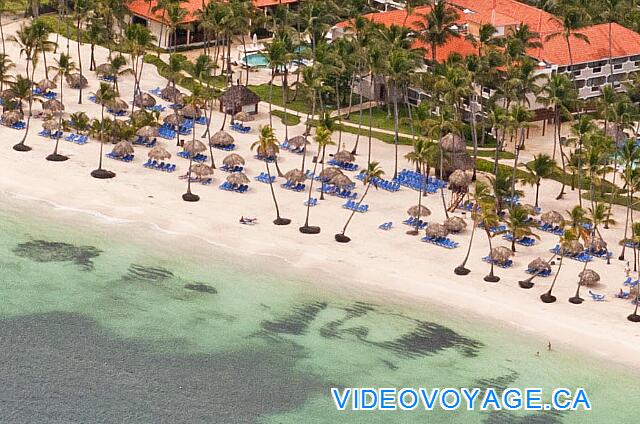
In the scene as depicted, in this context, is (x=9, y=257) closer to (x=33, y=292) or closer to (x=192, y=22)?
(x=33, y=292)

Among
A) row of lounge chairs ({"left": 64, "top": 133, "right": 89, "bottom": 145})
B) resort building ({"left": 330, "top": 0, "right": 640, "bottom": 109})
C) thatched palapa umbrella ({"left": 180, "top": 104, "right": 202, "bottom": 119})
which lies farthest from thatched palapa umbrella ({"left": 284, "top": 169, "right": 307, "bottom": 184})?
resort building ({"left": 330, "top": 0, "right": 640, "bottom": 109})

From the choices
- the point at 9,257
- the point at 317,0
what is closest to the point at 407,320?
the point at 9,257

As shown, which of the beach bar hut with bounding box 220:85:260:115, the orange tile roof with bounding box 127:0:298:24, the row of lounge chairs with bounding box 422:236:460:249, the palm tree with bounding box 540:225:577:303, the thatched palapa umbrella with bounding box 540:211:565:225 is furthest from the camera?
the orange tile roof with bounding box 127:0:298:24

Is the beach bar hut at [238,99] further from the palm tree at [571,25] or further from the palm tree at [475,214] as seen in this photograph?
the palm tree at [475,214]

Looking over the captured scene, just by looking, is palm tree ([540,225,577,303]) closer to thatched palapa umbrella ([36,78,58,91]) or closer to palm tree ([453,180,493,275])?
palm tree ([453,180,493,275])

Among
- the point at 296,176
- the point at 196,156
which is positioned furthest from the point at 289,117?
the point at 296,176

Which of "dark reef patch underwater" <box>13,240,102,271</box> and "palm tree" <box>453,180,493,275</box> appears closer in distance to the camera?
"palm tree" <box>453,180,493,275</box>
